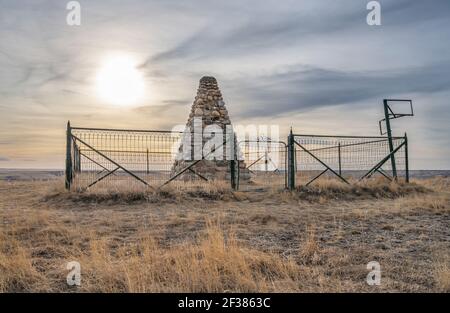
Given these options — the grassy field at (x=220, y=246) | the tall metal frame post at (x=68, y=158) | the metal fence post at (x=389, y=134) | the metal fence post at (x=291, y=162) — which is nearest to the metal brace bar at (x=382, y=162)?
the metal fence post at (x=389, y=134)

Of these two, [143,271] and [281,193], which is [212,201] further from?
[143,271]

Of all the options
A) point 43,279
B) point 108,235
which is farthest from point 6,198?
point 43,279

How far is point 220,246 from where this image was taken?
467cm

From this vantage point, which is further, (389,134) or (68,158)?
(389,134)

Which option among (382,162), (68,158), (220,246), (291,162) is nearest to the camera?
(220,246)

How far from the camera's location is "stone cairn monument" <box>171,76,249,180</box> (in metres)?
17.8

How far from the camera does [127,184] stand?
1216 centimetres

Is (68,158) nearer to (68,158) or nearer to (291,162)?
(68,158)

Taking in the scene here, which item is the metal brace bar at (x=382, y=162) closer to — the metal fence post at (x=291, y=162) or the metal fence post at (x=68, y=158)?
the metal fence post at (x=291, y=162)

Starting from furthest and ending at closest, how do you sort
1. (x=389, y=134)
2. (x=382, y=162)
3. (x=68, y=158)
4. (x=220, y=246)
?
1. (x=389, y=134)
2. (x=382, y=162)
3. (x=68, y=158)
4. (x=220, y=246)

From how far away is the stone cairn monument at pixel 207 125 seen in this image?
17750 mm

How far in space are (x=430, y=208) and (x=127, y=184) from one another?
8939 mm

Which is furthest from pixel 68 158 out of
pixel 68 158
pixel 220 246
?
pixel 220 246

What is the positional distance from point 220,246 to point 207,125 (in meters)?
14.3
